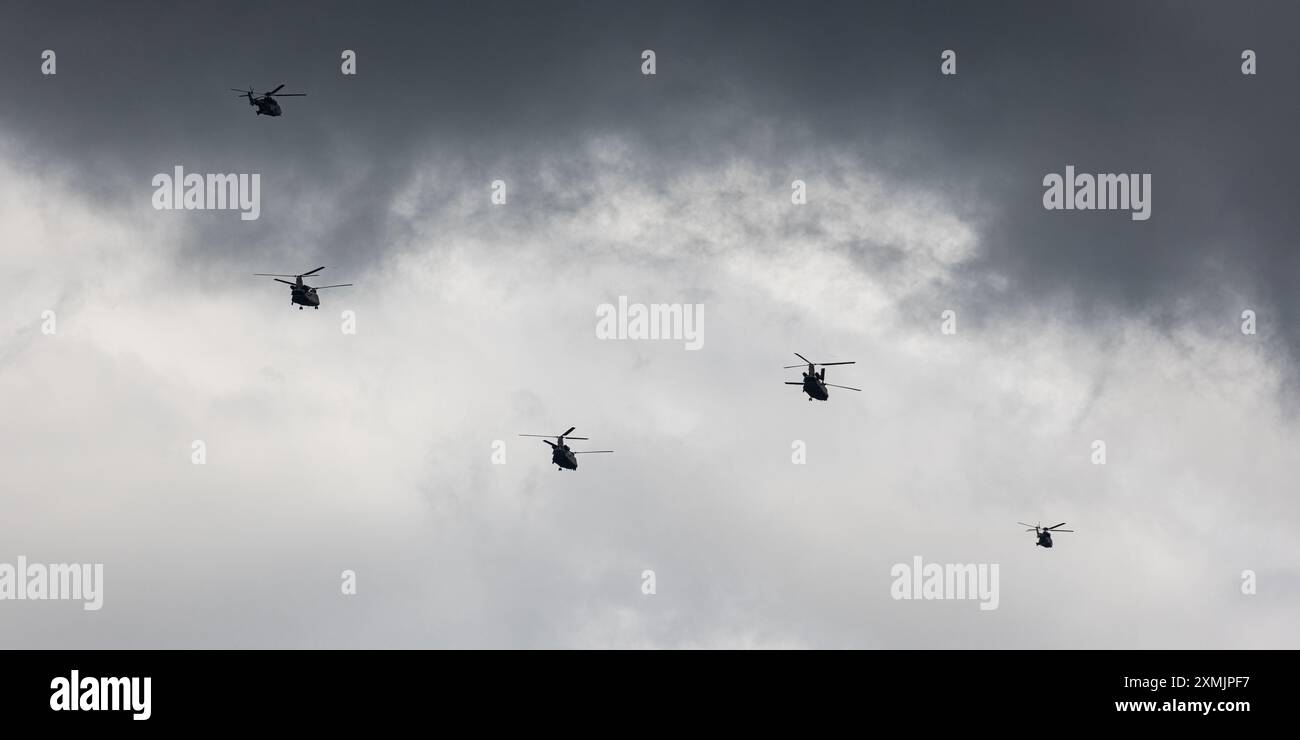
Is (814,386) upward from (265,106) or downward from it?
downward

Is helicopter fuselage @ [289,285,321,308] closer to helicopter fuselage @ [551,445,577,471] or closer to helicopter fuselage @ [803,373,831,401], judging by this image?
helicopter fuselage @ [551,445,577,471]

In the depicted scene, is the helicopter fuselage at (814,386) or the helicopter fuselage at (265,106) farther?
the helicopter fuselage at (265,106)

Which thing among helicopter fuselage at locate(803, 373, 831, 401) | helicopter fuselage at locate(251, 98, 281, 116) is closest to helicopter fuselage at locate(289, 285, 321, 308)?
helicopter fuselage at locate(251, 98, 281, 116)

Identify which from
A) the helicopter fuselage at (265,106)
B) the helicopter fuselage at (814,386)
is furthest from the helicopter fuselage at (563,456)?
the helicopter fuselage at (265,106)

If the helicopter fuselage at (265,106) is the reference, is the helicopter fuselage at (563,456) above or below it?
below

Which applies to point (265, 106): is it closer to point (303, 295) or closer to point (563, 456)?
point (303, 295)

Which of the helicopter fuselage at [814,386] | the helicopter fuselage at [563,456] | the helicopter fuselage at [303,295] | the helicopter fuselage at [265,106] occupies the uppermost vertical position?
the helicopter fuselage at [265,106]

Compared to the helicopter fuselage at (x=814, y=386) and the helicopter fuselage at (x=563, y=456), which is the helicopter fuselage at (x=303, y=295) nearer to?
the helicopter fuselage at (x=563, y=456)

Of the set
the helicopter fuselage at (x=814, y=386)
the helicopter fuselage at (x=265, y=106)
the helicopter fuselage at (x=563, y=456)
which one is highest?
the helicopter fuselage at (x=265, y=106)

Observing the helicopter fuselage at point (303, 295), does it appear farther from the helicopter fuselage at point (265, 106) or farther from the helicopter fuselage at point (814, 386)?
the helicopter fuselage at point (814, 386)

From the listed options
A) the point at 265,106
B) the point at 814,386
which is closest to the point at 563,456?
the point at 814,386

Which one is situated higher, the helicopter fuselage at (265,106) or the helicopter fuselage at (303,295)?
the helicopter fuselage at (265,106)
